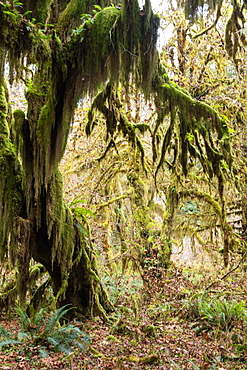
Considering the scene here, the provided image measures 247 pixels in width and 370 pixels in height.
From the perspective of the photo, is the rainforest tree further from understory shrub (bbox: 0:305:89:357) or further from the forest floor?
the forest floor

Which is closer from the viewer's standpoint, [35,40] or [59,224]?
[35,40]

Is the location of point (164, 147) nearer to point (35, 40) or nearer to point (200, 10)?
point (200, 10)

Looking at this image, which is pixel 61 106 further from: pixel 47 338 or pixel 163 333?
pixel 163 333

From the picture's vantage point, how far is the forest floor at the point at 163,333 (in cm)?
448

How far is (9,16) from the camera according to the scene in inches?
166

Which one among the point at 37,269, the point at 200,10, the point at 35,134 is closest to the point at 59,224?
the point at 35,134

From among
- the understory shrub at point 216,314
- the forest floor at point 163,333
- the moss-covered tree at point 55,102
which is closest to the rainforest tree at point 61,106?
the moss-covered tree at point 55,102

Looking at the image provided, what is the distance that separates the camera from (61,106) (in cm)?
502

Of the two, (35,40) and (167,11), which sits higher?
(167,11)

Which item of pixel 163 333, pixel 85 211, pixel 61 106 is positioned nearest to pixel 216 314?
pixel 163 333

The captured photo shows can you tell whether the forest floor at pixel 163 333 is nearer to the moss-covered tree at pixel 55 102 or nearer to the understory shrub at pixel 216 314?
the understory shrub at pixel 216 314

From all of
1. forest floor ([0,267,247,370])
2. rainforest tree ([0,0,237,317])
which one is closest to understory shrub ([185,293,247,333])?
forest floor ([0,267,247,370])

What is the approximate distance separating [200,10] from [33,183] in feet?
11.6

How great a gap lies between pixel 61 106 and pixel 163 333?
3813mm
